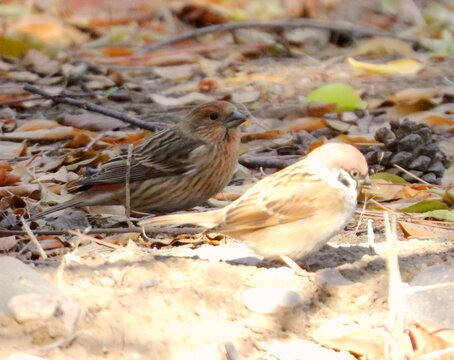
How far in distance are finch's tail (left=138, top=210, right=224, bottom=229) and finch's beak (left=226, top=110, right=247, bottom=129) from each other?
1.80m

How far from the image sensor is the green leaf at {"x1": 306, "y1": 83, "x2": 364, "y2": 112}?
25.8ft

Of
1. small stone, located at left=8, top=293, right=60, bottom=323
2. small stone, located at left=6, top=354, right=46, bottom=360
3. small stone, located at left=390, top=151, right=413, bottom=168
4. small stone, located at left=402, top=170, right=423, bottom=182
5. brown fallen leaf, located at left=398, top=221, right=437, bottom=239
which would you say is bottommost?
small stone, located at left=402, top=170, right=423, bottom=182

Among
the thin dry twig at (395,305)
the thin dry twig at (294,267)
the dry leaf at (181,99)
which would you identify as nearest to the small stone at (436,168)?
the thin dry twig at (294,267)

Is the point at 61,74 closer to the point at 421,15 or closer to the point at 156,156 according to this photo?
the point at 156,156

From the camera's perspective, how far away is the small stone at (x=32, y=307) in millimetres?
3375

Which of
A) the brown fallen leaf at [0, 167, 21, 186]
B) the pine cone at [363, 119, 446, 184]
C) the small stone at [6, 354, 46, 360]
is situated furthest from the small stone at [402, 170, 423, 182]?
the small stone at [6, 354, 46, 360]

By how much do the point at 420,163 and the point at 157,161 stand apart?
162 cm

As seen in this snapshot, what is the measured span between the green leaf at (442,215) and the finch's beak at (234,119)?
4.61ft

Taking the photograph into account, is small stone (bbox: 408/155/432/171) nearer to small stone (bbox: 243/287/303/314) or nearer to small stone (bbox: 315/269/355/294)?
small stone (bbox: 315/269/355/294)

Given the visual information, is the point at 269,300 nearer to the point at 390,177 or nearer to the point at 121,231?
the point at 121,231

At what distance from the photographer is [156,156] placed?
626 cm

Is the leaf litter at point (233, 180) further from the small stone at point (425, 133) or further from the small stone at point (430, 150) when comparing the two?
the small stone at point (425, 133)

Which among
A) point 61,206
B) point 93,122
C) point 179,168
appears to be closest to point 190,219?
point 61,206

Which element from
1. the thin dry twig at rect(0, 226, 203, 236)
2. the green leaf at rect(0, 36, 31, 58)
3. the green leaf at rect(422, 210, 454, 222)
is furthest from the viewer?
the green leaf at rect(0, 36, 31, 58)
